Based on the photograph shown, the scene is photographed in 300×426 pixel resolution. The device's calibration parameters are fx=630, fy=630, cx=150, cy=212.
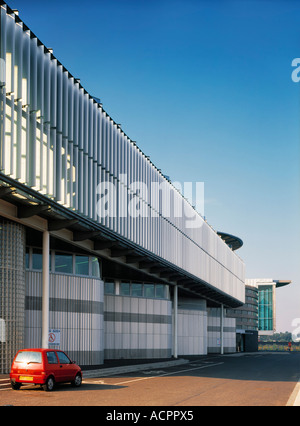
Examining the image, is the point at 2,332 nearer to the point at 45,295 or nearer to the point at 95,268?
the point at 45,295

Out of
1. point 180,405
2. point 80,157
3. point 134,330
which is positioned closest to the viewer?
point 180,405

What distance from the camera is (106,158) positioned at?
34.2 m

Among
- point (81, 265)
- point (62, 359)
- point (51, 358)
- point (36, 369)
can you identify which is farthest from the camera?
point (81, 265)

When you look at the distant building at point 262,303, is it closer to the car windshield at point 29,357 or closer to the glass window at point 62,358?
the glass window at point 62,358

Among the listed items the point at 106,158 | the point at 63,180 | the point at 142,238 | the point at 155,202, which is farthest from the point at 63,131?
the point at 155,202

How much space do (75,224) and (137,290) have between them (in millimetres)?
20455

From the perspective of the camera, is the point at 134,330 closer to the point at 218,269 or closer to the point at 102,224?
the point at 102,224

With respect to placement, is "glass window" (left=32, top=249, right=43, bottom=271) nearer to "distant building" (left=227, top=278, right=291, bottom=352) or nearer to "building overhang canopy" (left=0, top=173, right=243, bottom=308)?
"building overhang canopy" (left=0, top=173, right=243, bottom=308)

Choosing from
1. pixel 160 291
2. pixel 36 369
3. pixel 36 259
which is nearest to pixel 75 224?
pixel 36 259

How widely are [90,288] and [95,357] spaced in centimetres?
389

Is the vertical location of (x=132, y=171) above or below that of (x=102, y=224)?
above

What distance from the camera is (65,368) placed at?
72.8 ft

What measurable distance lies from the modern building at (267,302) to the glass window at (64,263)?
136 metres

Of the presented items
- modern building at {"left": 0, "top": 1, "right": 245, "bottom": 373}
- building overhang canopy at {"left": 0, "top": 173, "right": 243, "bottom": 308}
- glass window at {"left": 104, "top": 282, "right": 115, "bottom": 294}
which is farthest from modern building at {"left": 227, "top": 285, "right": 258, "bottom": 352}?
glass window at {"left": 104, "top": 282, "right": 115, "bottom": 294}
